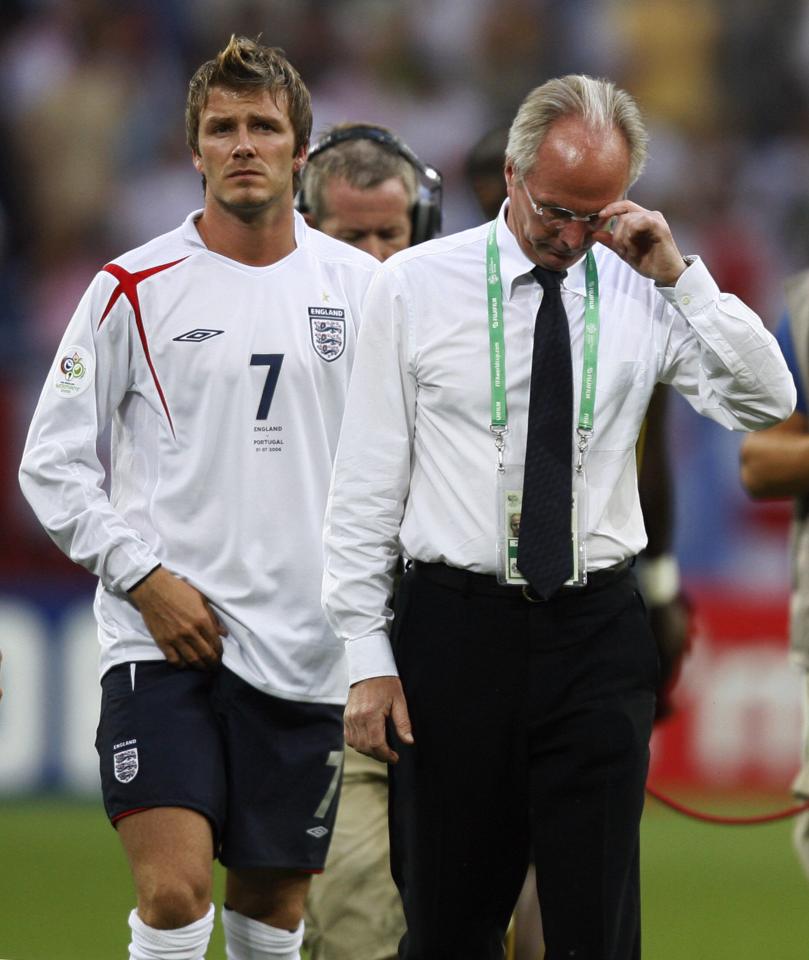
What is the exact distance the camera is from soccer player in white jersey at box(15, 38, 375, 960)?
391 cm

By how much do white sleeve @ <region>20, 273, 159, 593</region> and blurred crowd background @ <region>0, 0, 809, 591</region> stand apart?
517 centimetres

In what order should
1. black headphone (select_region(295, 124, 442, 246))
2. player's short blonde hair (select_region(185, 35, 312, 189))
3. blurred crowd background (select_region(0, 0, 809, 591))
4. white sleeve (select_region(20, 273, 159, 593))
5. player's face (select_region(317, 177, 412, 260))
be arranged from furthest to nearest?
1. blurred crowd background (select_region(0, 0, 809, 591))
2. black headphone (select_region(295, 124, 442, 246))
3. player's face (select_region(317, 177, 412, 260))
4. player's short blonde hair (select_region(185, 35, 312, 189))
5. white sleeve (select_region(20, 273, 159, 593))

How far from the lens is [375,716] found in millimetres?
3316

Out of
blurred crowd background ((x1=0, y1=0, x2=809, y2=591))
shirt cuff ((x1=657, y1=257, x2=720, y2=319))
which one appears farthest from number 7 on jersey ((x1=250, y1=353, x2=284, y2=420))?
blurred crowd background ((x1=0, y1=0, x2=809, y2=591))

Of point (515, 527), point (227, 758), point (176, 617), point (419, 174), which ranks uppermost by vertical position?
point (419, 174)

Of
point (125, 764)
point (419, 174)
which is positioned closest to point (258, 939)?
point (125, 764)

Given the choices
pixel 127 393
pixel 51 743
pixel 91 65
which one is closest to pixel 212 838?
pixel 127 393

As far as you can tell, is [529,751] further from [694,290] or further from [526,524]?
[694,290]

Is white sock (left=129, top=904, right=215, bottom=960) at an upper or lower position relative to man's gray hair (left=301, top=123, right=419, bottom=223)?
lower

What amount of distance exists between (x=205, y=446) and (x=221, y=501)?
0.42 feet

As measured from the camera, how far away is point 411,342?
340 centimetres

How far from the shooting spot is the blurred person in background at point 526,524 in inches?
130

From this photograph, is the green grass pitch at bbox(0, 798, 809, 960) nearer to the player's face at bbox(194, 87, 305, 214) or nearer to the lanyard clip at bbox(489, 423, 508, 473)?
the player's face at bbox(194, 87, 305, 214)

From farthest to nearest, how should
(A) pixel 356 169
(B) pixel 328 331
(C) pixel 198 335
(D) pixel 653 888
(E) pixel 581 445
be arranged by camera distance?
1. (D) pixel 653 888
2. (A) pixel 356 169
3. (B) pixel 328 331
4. (C) pixel 198 335
5. (E) pixel 581 445
